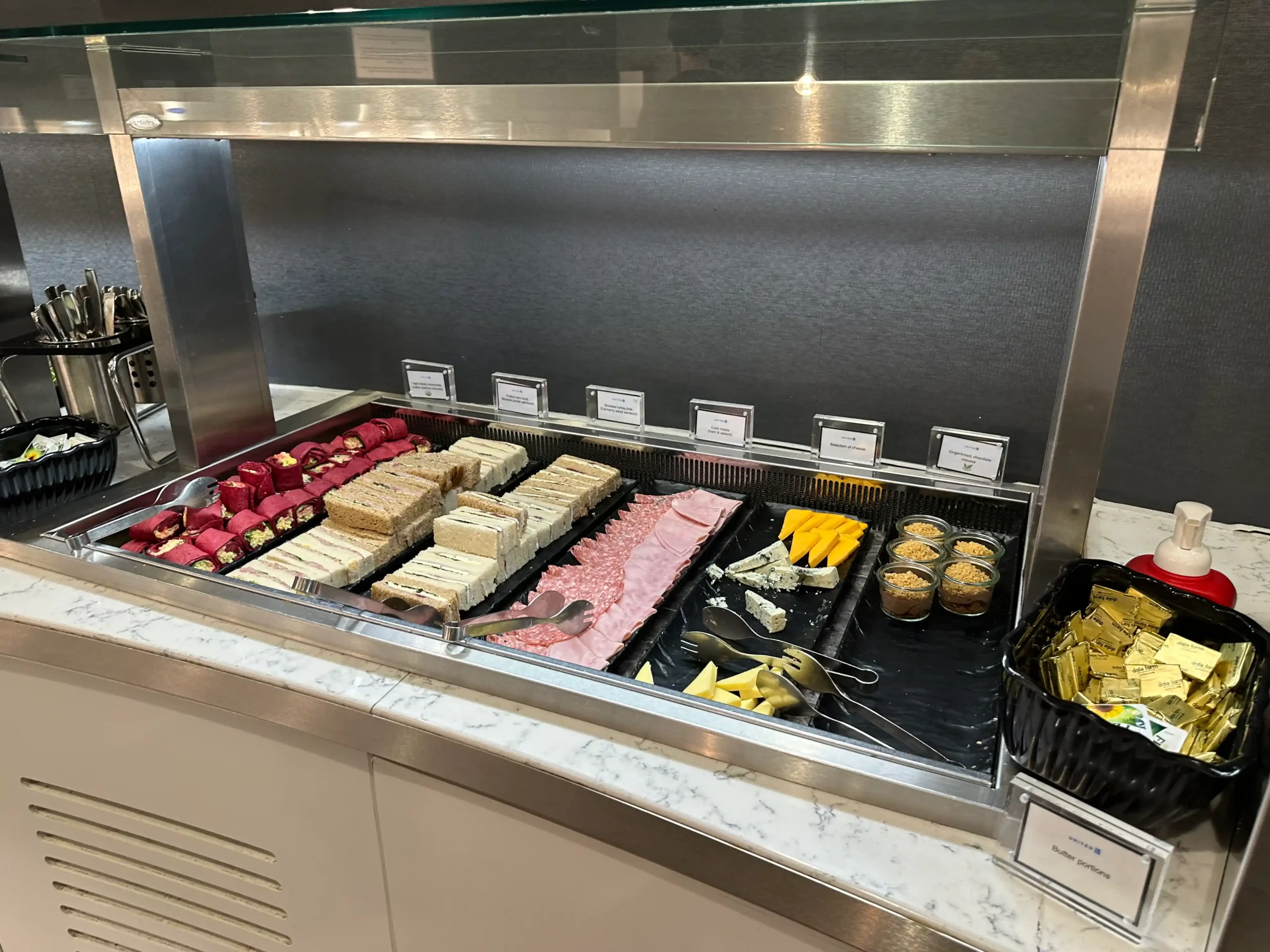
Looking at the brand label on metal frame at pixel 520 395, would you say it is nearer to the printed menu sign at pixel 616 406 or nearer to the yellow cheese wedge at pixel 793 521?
the printed menu sign at pixel 616 406

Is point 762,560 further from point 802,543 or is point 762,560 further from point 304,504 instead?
point 304,504

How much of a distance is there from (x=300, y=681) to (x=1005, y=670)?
2.84 feet

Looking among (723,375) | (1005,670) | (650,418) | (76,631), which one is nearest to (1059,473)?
(1005,670)

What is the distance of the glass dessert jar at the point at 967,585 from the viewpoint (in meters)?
1.29

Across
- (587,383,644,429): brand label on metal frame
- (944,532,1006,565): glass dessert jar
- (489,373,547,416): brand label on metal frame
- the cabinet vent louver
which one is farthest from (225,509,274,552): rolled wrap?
(944,532,1006,565): glass dessert jar

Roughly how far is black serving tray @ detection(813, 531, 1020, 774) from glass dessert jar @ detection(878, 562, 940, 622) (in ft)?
0.05

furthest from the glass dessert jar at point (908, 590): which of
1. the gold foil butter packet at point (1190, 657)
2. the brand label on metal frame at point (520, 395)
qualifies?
the brand label on metal frame at point (520, 395)

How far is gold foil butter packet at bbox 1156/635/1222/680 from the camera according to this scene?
0.90 metres

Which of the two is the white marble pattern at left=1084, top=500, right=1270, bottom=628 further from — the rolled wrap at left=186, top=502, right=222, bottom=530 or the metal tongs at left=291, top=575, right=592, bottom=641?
the rolled wrap at left=186, top=502, right=222, bottom=530

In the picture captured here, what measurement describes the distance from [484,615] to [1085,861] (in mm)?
833

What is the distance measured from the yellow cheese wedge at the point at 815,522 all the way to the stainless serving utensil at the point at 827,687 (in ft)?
1.27

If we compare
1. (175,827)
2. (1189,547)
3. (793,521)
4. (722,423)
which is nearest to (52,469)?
(175,827)

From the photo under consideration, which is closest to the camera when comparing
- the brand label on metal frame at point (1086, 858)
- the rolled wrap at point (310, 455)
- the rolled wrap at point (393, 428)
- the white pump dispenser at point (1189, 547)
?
the brand label on metal frame at point (1086, 858)

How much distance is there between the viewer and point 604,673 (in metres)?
1.09
